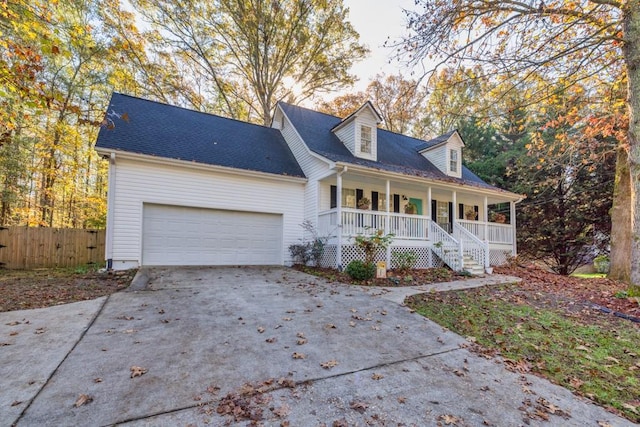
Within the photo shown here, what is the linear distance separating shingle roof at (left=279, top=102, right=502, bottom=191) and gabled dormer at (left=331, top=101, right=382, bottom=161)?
40cm

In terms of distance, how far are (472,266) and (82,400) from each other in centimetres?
1122

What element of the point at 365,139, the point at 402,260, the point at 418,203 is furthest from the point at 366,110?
the point at 402,260

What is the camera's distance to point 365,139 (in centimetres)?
1250

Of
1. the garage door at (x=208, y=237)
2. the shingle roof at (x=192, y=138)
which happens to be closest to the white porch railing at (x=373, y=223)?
the garage door at (x=208, y=237)

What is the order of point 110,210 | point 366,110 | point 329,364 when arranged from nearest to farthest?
point 329,364 → point 110,210 → point 366,110

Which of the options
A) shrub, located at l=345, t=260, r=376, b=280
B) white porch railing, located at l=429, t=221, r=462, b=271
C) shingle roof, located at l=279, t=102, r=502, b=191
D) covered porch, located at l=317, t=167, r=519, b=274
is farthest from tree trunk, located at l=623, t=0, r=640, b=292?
shrub, located at l=345, t=260, r=376, b=280

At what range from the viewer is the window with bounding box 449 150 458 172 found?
14224mm

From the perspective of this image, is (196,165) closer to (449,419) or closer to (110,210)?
(110,210)

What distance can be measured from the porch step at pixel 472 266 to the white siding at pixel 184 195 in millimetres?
6154

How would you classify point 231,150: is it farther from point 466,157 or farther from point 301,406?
point 466,157

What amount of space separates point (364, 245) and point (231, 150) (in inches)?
245

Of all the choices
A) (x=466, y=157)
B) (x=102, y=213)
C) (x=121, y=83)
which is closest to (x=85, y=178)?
(x=102, y=213)

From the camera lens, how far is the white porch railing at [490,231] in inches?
510

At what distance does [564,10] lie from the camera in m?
6.61
